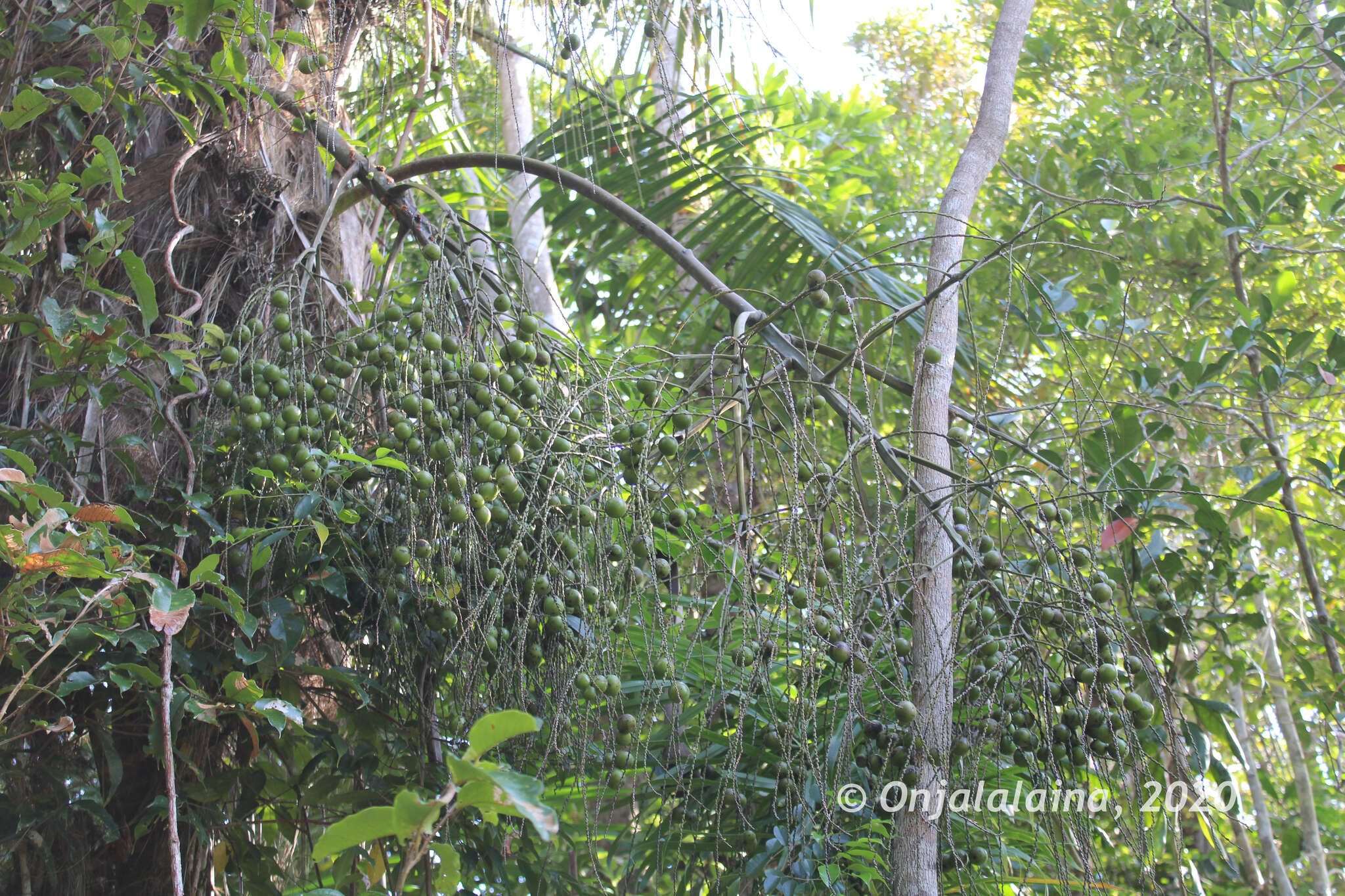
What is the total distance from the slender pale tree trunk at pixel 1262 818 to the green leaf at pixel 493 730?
1.62 m

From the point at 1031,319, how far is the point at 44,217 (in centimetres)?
175

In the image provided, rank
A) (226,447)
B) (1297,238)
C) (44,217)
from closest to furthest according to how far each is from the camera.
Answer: (44,217) < (226,447) < (1297,238)

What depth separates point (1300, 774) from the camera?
265 cm

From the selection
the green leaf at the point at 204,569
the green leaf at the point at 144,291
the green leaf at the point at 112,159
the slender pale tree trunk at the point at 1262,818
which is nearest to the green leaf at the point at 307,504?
the green leaf at the point at 204,569

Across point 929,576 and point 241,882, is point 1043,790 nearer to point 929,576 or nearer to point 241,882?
point 929,576

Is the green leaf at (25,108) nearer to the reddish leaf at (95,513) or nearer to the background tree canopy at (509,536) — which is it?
the background tree canopy at (509,536)

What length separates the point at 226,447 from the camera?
5.25 ft

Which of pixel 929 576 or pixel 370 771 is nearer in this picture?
pixel 929 576

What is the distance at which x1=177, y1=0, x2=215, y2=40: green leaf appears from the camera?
131 centimetres

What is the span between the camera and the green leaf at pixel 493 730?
0.75 m

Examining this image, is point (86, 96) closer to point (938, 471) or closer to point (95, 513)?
point (95, 513)

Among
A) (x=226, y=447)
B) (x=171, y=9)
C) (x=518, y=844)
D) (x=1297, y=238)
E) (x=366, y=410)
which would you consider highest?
(x=1297, y=238)

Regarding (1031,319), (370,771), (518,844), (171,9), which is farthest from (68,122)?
(1031,319)

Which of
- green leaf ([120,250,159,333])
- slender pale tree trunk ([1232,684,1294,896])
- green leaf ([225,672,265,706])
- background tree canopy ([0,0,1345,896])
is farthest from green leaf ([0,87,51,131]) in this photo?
slender pale tree trunk ([1232,684,1294,896])
